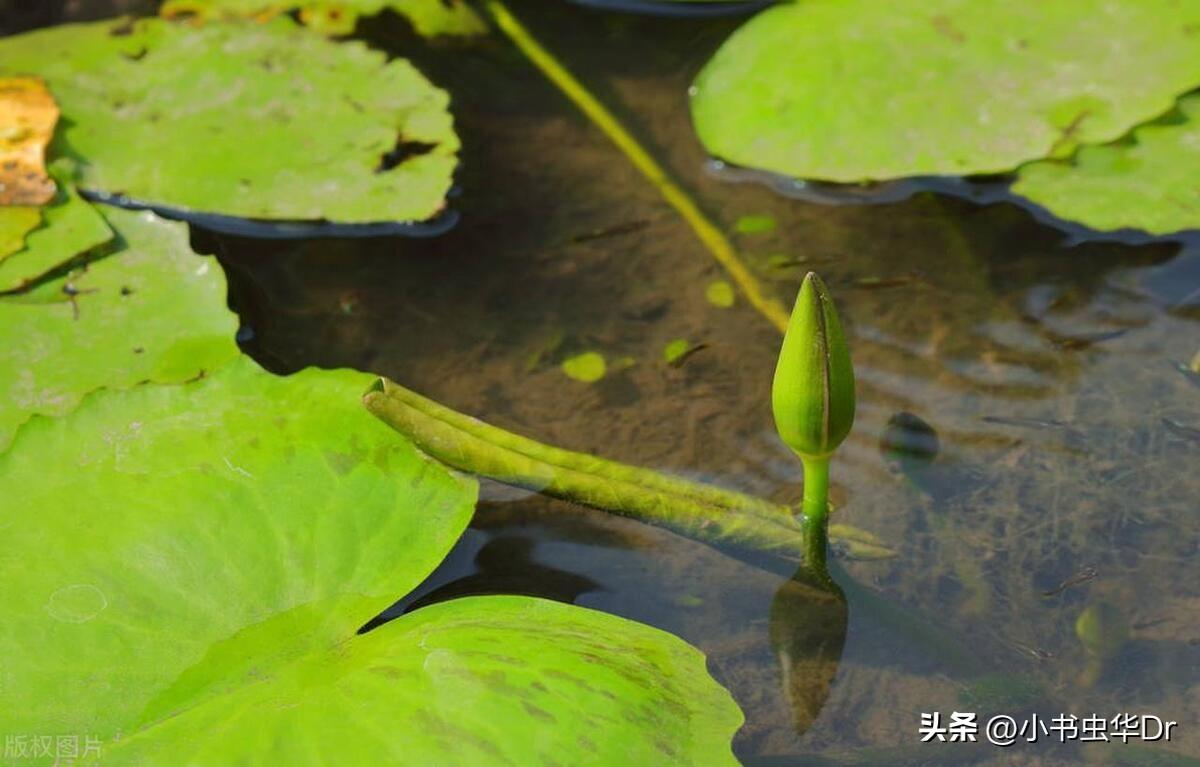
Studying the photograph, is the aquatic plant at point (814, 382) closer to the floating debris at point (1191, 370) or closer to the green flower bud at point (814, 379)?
the green flower bud at point (814, 379)

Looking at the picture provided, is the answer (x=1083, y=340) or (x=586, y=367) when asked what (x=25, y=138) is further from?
(x=1083, y=340)

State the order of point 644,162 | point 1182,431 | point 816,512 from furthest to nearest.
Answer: point 644,162 → point 1182,431 → point 816,512

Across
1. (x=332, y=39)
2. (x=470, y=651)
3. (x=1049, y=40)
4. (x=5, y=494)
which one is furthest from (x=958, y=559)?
(x=332, y=39)

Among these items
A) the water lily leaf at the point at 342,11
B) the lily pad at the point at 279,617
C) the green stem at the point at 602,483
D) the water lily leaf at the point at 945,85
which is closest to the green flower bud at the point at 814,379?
the green stem at the point at 602,483

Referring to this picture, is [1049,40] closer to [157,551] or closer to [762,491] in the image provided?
[762,491]

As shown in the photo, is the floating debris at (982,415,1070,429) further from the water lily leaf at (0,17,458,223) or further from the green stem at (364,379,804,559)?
the water lily leaf at (0,17,458,223)

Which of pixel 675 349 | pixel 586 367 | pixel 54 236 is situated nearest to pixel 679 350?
pixel 675 349

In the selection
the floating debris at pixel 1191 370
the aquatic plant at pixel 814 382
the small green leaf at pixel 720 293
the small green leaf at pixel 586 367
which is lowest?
the small green leaf at pixel 586 367

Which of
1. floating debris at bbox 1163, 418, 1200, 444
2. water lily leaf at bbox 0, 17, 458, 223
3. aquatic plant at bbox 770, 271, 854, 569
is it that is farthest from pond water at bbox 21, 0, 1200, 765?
aquatic plant at bbox 770, 271, 854, 569
